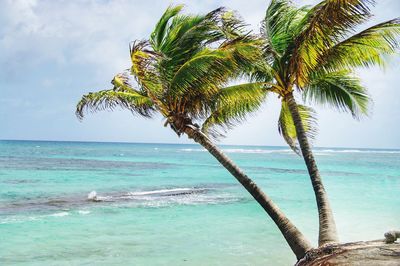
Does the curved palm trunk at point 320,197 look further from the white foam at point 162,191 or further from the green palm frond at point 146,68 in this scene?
the white foam at point 162,191

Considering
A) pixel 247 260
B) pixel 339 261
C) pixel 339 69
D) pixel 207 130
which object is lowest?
pixel 247 260

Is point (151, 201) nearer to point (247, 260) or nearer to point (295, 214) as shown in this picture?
point (295, 214)

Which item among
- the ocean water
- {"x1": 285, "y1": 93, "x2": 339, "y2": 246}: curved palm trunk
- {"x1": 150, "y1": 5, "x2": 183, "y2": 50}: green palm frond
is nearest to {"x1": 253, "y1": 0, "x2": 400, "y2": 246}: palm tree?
{"x1": 285, "y1": 93, "x2": 339, "y2": 246}: curved palm trunk

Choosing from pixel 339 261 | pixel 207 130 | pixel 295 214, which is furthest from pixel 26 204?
pixel 339 261

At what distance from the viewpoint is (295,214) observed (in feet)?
55.2

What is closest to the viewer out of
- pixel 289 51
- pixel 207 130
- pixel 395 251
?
pixel 395 251

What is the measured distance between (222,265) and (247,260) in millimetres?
722

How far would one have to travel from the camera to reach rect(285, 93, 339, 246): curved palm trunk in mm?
5812

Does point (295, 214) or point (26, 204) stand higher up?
point (26, 204)

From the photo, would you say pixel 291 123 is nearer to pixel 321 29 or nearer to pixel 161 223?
pixel 321 29

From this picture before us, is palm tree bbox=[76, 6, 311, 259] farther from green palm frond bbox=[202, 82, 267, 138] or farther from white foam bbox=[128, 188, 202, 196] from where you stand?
white foam bbox=[128, 188, 202, 196]

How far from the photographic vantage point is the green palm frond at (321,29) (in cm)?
559

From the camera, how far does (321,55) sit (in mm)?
6496

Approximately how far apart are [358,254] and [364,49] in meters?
3.26
